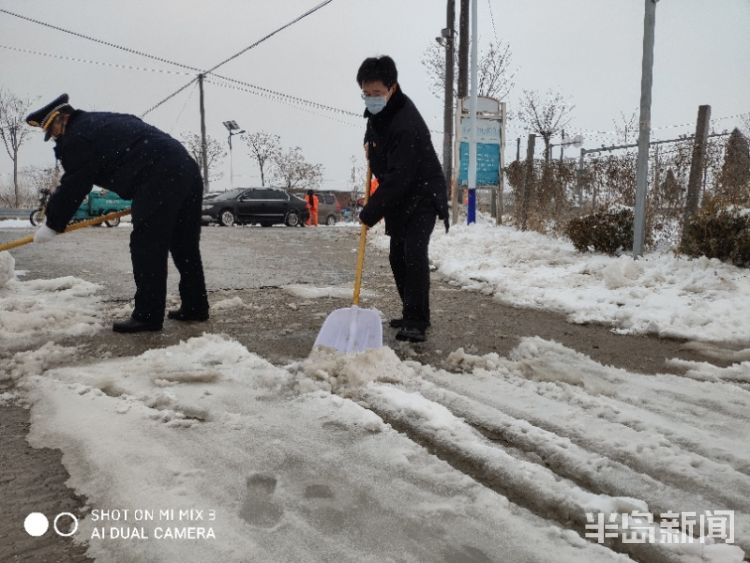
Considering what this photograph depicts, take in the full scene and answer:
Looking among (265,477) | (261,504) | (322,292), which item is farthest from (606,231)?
(261,504)

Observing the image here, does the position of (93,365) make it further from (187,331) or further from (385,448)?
(385,448)

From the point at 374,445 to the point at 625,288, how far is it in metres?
3.44

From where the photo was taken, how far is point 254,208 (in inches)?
742

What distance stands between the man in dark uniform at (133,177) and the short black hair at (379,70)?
3.92 feet

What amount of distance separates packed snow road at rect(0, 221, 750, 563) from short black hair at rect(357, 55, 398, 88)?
5.05 ft

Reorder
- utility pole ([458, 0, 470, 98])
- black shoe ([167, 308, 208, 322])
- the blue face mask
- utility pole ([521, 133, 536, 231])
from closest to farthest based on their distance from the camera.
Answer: the blue face mask → black shoe ([167, 308, 208, 322]) → utility pole ([521, 133, 536, 231]) → utility pole ([458, 0, 470, 98])

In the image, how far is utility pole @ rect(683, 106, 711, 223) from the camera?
598cm

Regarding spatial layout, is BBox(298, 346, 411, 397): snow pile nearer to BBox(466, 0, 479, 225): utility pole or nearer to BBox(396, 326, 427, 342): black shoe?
BBox(396, 326, 427, 342): black shoe

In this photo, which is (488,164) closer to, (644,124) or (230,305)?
(644,124)

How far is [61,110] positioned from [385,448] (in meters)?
2.79

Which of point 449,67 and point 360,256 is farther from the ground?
point 449,67

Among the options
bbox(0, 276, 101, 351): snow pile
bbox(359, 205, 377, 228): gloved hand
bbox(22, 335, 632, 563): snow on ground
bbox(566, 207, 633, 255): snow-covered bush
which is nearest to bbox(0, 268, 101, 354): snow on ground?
bbox(0, 276, 101, 351): snow pile

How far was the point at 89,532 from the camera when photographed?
1419 millimetres

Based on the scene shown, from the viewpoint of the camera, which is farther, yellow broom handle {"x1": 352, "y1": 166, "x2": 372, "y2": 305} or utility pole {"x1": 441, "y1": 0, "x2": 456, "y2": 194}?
utility pole {"x1": 441, "y1": 0, "x2": 456, "y2": 194}
